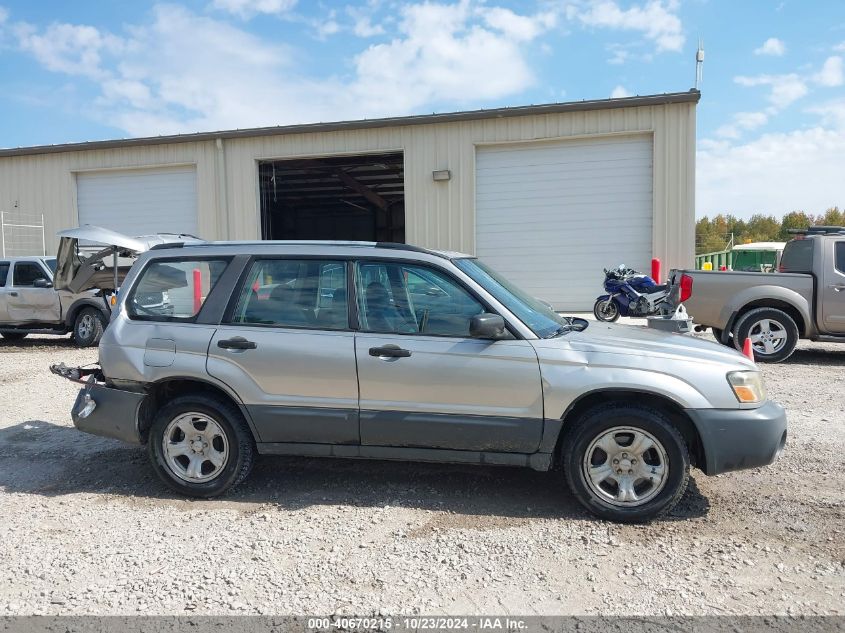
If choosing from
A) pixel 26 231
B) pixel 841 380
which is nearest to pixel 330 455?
pixel 841 380

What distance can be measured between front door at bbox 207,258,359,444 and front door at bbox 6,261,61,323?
383 inches

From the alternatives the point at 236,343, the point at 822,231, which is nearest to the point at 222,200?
the point at 822,231

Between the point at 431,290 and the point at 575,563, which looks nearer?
the point at 575,563

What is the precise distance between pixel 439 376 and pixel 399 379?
0.84ft

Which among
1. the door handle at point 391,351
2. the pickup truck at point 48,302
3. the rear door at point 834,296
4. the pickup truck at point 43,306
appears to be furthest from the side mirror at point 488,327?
the pickup truck at point 43,306

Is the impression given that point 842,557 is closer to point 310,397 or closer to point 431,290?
point 431,290

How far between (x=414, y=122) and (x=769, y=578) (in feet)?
47.9

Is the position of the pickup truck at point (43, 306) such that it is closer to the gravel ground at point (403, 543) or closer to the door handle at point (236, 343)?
the gravel ground at point (403, 543)

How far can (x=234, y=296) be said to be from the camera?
14.9 feet

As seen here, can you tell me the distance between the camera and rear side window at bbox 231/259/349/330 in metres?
4.43

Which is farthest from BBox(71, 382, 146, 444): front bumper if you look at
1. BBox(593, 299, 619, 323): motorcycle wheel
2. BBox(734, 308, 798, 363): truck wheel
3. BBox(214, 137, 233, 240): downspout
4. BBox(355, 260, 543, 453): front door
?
BBox(214, 137, 233, 240): downspout

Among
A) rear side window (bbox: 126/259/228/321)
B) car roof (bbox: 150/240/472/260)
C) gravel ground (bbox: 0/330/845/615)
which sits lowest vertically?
gravel ground (bbox: 0/330/845/615)

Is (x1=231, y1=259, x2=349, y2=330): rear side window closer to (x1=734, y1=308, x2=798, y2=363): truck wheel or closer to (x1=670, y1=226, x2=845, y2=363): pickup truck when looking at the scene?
(x1=670, y1=226, x2=845, y2=363): pickup truck

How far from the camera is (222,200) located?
712 inches
